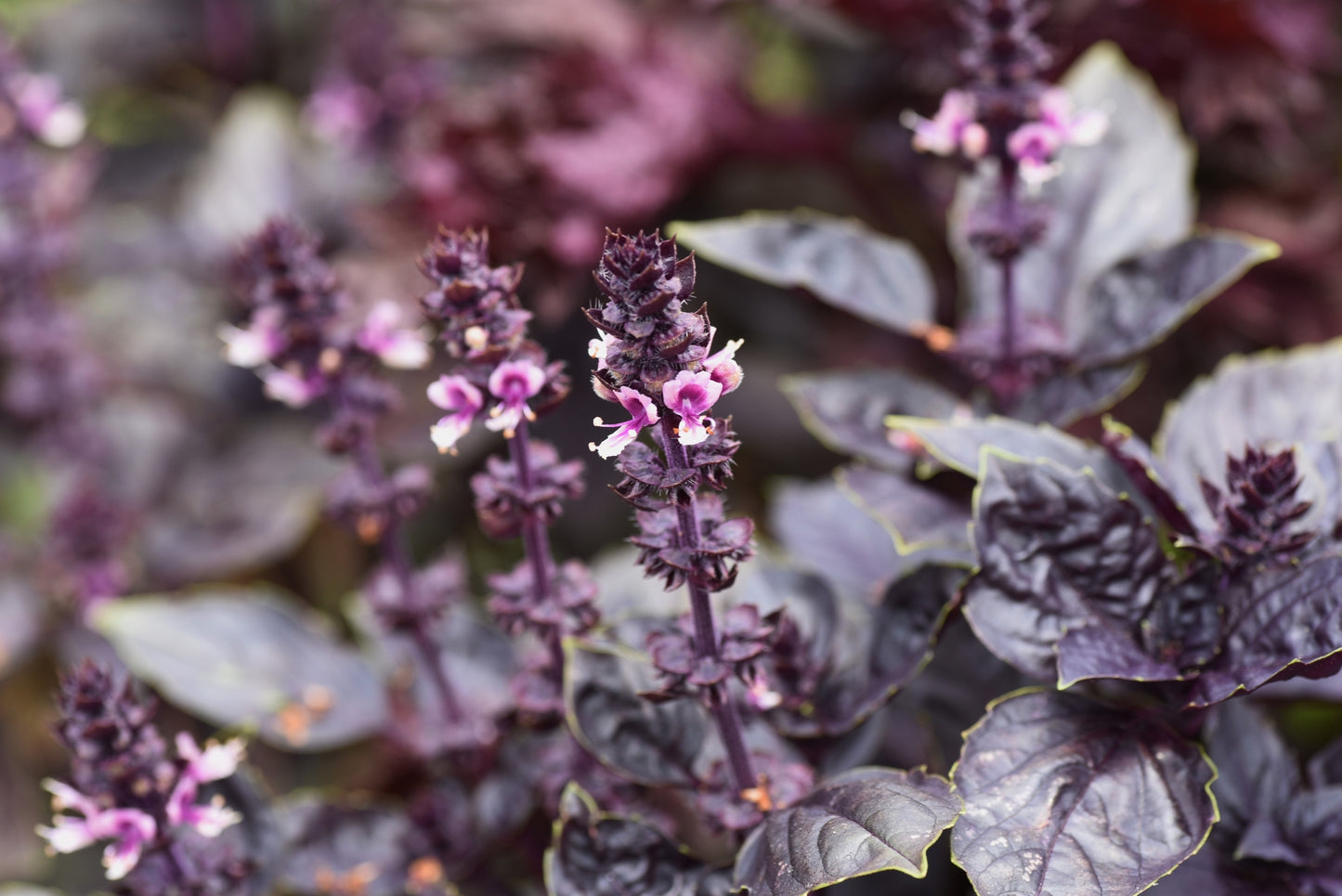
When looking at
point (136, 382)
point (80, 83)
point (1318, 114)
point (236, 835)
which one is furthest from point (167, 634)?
point (1318, 114)

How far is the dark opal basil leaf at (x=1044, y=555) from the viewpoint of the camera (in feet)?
3.87

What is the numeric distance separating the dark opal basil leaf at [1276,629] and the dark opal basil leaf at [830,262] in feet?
1.82

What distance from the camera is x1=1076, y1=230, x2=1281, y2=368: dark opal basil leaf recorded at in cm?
136

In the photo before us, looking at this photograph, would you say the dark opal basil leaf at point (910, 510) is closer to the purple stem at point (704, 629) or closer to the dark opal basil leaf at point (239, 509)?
the purple stem at point (704, 629)

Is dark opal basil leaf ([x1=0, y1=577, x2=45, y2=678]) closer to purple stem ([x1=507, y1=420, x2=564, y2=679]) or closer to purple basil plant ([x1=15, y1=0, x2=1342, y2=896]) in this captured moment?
purple basil plant ([x1=15, y1=0, x2=1342, y2=896])

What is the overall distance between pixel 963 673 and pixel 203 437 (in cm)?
166

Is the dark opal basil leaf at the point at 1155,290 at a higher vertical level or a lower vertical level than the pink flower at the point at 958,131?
lower

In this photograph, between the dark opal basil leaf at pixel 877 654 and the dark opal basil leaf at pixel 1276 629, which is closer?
the dark opal basil leaf at pixel 1276 629

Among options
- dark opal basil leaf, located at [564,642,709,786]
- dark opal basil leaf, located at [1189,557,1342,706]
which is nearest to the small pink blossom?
dark opal basil leaf, located at [564,642,709,786]

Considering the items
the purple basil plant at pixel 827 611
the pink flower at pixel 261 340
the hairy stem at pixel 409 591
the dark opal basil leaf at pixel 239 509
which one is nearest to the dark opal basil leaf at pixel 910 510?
the purple basil plant at pixel 827 611

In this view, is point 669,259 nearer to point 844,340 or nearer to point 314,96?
point 844,340

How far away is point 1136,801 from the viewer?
3.63 ft

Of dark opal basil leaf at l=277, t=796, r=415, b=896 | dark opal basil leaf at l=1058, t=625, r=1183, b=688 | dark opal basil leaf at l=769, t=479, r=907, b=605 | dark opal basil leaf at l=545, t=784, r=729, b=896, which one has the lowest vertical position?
dark opal basil leaf at l=277, t=796, r=415, b=896

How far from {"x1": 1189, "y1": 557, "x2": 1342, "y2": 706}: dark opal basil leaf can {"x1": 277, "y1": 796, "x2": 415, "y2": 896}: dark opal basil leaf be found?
3.17 ft
